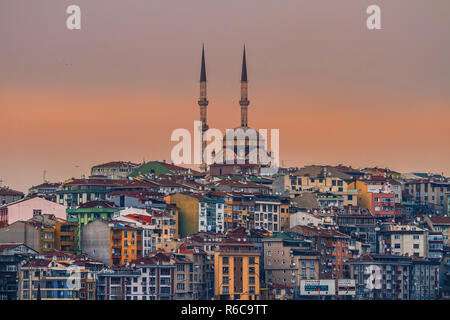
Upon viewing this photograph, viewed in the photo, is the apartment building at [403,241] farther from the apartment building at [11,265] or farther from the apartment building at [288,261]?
the apartment building at [11,265]

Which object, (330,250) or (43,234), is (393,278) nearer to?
(330,250)

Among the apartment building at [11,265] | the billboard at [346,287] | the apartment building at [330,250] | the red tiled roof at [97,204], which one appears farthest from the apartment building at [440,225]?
the apartment building at [11,265]

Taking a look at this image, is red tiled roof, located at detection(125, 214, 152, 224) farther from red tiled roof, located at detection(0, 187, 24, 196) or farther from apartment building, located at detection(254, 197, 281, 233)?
red tiled roof, located at detection(0, 187, 24, 196)

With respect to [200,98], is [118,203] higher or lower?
lower

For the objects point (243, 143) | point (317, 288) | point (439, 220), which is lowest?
point (317, 288)

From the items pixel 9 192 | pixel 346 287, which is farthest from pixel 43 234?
pixel 9 192
